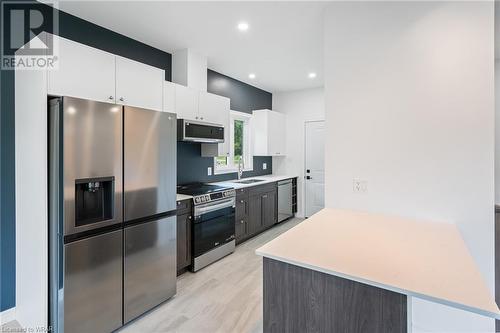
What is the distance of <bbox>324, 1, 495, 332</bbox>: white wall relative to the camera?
1.87 meters

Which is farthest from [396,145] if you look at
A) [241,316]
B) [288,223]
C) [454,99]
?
[288,223]

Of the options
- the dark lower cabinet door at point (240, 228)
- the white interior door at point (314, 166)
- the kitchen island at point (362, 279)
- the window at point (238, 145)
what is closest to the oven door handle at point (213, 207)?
the dark lower cabinet door at point (240, 228)

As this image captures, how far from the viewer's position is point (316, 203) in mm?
5582

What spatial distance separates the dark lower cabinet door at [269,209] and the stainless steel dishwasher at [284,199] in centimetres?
20

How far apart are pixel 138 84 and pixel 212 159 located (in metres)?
1.90

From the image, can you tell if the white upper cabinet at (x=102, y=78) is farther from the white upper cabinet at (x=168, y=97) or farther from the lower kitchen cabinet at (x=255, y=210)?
the lower kitchen cabinet at (x=255, y=210)

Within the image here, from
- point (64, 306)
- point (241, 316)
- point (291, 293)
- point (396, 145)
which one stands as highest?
point (396, 145)

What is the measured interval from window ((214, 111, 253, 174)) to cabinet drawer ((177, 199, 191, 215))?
1.58 meters

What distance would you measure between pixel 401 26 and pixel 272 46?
1.58 m

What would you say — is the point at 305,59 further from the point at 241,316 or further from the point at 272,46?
the point at 241,316

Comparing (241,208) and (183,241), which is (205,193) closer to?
(183,241)

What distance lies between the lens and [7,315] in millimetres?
2084

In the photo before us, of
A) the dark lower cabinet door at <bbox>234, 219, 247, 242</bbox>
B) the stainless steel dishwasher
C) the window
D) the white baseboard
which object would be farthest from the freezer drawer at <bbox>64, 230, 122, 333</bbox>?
the stainless steel dishwasher

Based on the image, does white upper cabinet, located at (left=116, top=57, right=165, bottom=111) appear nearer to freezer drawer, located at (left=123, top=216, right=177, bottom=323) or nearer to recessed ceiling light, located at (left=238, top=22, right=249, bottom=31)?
recessed ceiling light, located at (left=238, top=22, right=249, bottom=31)
